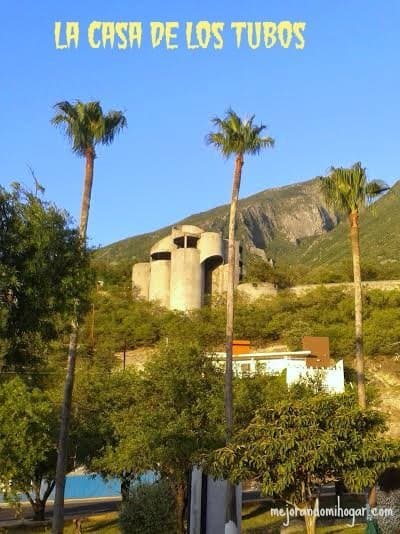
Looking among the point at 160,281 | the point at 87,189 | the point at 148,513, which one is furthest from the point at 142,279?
the point at 148,513

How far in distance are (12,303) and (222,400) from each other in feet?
49.4

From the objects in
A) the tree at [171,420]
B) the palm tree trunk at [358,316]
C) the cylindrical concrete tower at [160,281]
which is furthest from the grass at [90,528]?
the cylindrical concrete tower at [160,281]

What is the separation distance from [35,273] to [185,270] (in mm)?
61798

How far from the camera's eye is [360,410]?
56.0ft

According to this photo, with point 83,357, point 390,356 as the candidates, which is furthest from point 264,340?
point 83,357

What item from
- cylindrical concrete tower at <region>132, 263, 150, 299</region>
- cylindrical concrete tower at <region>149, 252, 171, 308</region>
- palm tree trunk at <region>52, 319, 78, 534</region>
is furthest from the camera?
cylindrical concrete tower at <region>132, 263, 150, 299</region>

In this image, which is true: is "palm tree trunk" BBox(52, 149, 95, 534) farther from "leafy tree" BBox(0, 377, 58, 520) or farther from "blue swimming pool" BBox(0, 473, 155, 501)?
"blue swimming pool" BBox(0, 473, 155, 501)

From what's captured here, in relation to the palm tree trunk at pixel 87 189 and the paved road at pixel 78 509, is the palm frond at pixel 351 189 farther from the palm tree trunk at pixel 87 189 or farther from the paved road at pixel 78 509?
the paved road at pixel 78 509

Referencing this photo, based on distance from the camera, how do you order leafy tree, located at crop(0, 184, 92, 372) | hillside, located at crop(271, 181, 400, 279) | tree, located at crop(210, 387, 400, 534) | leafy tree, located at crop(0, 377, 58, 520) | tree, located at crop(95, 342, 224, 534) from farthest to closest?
hillside, located at crop(271, 181, 400, 279) → leafy tree, located at crop(0, 377, 58, 520) → tree, located at crop(95, 342, 224, 534) → tree, located at crop(210, 387, 400, 534) → leafy tree, located at crop(0, 184, 92, 372)

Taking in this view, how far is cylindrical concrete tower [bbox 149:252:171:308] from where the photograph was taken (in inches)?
3135

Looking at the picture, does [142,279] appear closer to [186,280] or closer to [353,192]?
[186,280]

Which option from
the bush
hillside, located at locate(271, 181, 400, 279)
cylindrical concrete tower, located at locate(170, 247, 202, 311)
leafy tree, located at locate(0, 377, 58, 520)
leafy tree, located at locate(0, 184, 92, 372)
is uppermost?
hillside, located at locate(271, 181, 400, 279)

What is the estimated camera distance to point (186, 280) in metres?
76.5

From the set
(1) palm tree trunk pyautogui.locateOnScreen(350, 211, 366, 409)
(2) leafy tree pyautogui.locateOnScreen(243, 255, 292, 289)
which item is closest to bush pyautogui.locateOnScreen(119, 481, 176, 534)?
(1) palm tree trunk pyautogui.locateOnScreen(350, 211, 366, 409)
